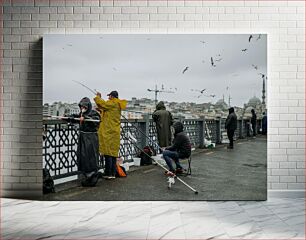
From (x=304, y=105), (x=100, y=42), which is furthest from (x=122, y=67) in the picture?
(x=304, y=105)

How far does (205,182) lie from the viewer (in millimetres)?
4305

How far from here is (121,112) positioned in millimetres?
4301

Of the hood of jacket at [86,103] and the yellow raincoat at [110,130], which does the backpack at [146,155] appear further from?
the hood of jacket at [86,103]

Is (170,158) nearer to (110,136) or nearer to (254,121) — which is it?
(110,136)

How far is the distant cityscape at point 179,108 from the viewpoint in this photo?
4238 millimetres

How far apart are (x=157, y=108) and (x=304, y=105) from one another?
1.50 m

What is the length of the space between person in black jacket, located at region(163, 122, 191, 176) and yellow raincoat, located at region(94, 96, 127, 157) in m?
0.51

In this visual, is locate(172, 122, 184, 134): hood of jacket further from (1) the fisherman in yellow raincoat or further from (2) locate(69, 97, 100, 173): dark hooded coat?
(2) locate(69, 97, 100, 173): dark hooded coat

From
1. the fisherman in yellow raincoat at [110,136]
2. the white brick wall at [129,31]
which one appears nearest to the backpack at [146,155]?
the fisherman in yellow raincoat at [110,136]

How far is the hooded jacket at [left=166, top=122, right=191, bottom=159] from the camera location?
4.34 meters

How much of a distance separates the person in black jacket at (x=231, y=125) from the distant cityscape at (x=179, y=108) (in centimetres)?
4

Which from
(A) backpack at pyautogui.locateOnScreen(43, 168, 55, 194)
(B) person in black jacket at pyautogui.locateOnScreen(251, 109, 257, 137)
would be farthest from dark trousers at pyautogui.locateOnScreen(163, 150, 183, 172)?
(A) backpack at pyautogui.locateOnScreen(43, 168, 55, 194)

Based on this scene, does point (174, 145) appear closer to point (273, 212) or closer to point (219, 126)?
point (219, 126)

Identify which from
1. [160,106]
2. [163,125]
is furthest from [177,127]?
[160,106]
